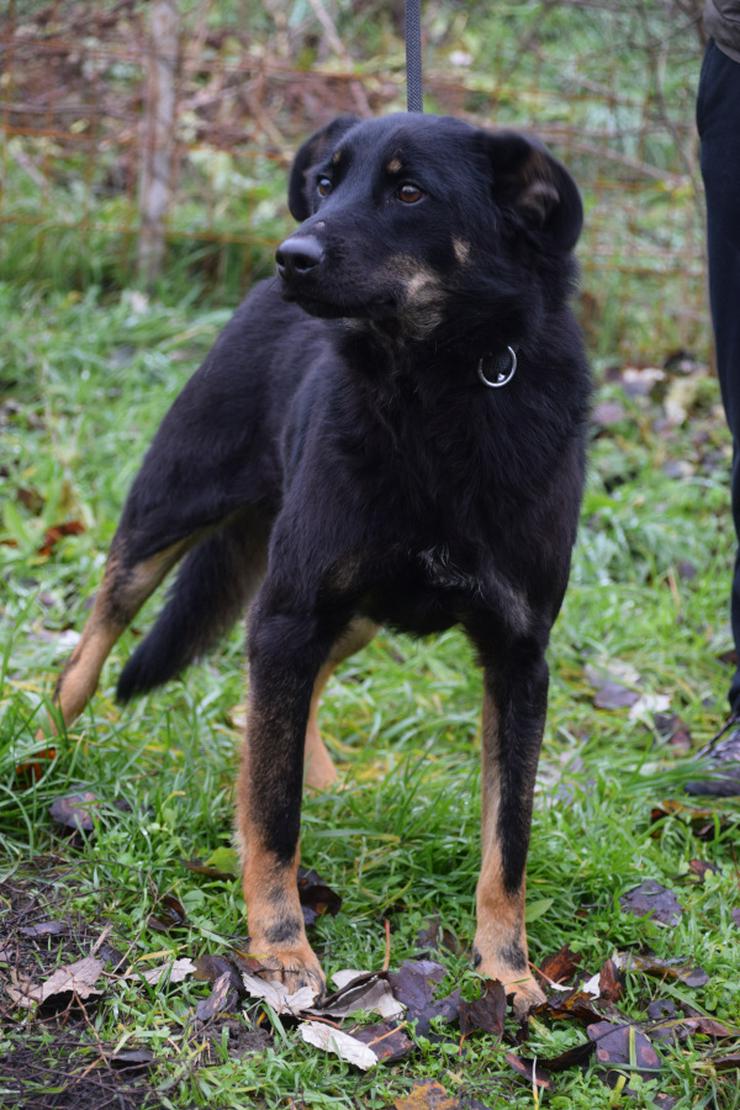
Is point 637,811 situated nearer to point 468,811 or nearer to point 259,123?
point 468,811

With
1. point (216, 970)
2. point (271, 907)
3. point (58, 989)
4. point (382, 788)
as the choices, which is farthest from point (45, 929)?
point (382, 788)

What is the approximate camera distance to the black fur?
2.49 metres

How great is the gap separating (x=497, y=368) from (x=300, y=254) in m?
0.52

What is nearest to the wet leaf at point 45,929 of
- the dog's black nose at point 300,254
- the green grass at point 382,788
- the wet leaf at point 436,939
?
the green grass at point 382,788

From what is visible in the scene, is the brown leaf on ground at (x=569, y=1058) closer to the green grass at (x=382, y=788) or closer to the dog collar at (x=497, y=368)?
Answer: the green grass at (x=382, y=788)

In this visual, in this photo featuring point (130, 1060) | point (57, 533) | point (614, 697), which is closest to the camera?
point (130, 1060)

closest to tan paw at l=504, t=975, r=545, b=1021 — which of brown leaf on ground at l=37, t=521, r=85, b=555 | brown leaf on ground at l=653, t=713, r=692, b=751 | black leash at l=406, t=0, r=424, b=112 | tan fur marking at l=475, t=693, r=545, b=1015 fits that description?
tan fur marking at l=475, t=693, r=545, b=1015

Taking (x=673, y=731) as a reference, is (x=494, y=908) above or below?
above

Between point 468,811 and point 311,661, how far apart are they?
2.66ft

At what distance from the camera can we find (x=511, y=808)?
8.91ft

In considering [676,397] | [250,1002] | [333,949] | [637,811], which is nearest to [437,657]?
[637,811]

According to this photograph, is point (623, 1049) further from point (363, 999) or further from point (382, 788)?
point (382, 788)

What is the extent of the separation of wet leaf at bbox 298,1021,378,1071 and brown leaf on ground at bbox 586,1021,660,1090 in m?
0.48

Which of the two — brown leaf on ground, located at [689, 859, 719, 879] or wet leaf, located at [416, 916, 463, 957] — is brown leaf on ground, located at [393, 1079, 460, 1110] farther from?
brown leaf on ground, located at [689, 859, 719, 879]
